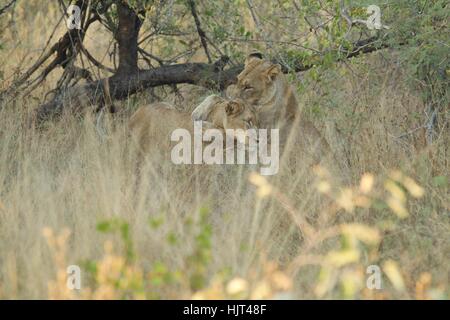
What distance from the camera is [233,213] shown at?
4.98 meters

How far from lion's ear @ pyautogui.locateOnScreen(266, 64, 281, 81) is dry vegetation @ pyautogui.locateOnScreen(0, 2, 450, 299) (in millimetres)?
440

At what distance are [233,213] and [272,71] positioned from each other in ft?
4.93

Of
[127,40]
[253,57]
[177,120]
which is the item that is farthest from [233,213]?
[127,40]

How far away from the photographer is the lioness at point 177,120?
19.0 ft

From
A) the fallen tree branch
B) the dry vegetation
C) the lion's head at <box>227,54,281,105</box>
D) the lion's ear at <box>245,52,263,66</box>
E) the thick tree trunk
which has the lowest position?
the dry vegetation

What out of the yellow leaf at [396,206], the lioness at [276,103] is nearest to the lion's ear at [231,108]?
the lioness at [276,103]

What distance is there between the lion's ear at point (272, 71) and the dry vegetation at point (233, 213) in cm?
44

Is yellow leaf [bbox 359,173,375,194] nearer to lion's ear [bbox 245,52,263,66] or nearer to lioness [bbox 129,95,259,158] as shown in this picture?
lioness [bbox 129,95,259,158]

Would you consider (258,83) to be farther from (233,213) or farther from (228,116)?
(233,213)

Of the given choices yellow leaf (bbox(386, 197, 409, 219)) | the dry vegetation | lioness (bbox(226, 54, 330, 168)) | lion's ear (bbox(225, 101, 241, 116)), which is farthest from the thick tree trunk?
yellow leaf (bbox(386, 197, 409, 219))

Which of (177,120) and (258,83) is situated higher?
(258,83)

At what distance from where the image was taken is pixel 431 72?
6773 millimetres

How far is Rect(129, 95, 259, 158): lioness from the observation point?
5805 mm

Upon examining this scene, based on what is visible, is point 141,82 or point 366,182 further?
point 141,82
